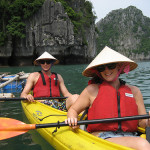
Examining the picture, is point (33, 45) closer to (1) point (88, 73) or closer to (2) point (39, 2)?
(2) point (39, 2)

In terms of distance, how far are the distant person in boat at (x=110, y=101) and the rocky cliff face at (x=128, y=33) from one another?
9738 cm

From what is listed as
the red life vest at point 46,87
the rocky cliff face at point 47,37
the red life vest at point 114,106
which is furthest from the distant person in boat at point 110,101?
the rocky cliff face at point 47,37

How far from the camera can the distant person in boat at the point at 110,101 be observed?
172 cm

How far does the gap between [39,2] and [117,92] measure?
26.0 meters

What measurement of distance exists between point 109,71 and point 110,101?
313mm

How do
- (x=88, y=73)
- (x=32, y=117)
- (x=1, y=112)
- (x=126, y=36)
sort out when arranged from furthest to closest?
(x=126, y=36) < (x=1, y=112) < (x=32, y=117) < (x=88, y=73)

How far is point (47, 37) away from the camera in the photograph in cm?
2520

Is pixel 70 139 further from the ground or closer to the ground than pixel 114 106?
closer to the ground

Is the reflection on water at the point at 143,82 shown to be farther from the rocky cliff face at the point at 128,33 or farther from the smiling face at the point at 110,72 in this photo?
the rocky cliff face at the point at 128,33

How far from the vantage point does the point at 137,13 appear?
118m

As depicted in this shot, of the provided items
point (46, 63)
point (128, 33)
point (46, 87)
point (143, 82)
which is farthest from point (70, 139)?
point (128, 33)

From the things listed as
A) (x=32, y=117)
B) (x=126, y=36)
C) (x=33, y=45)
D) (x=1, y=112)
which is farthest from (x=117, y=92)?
(x=126, y=36)

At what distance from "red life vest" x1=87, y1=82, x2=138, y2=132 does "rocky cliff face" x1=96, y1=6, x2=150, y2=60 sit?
97.5 metres

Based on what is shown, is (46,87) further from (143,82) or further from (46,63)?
(143,82)
